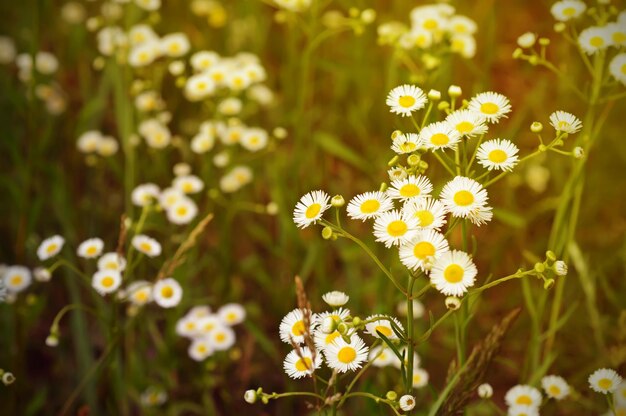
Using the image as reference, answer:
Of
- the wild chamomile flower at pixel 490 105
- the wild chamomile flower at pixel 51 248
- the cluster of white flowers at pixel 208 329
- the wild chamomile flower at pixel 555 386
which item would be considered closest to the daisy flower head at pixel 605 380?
the wild chamomile flower at pixel 555 386

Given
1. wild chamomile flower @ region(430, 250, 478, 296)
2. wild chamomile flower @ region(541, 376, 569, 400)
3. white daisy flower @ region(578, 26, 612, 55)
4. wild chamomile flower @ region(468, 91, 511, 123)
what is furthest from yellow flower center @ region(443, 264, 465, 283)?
white daisy flower @ region(578, 26, 612, 55)

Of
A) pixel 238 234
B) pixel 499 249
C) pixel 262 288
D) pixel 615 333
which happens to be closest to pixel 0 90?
pixel 238 234

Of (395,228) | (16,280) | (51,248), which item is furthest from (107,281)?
(395,228)

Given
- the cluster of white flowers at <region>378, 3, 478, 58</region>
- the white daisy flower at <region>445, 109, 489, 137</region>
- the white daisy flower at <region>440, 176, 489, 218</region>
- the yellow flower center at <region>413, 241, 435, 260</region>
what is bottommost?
the yellow flower center at <region>413, 241, 435, 260</region>

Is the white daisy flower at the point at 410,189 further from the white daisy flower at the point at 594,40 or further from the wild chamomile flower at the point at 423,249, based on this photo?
the white daisy flower at the point at 594,40

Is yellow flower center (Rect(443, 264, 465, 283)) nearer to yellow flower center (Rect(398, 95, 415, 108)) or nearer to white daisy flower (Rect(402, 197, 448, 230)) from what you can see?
white daisy flower (Rect(402, 197, 448, 230))

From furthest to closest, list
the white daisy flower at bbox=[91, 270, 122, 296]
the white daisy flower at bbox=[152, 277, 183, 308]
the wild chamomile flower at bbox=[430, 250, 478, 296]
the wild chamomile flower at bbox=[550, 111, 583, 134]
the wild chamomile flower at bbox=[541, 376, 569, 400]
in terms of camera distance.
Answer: the white daisy flower at bbox=[152, 277, 183, 308] → the white daisy flower at bbox=[91, 270, 122, 296] → the wild chamomile flower at bbox=[541, 376, 569, 400] → the wild chamomile flower at bbox=[550, 111, 583, 134] → the wild chamomile flower at bbox=[430, 250, 478, 296]

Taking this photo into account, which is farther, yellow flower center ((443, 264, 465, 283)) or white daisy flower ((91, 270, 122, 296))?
white daisy flower ((91, 270, 122, 296))

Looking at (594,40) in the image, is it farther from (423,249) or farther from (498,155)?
(423,249)
